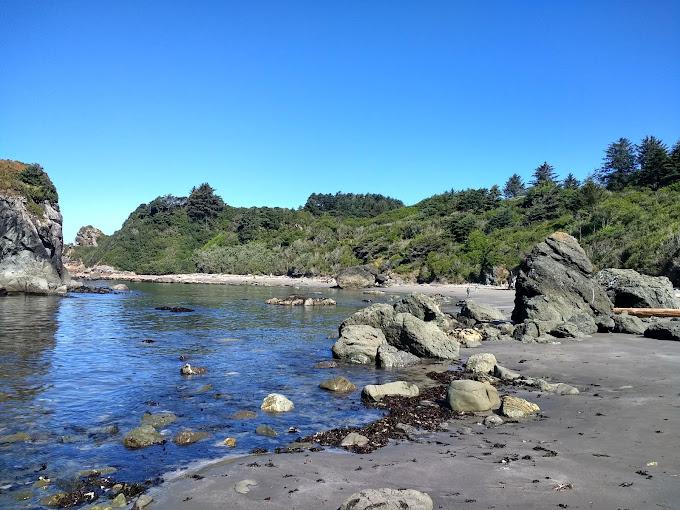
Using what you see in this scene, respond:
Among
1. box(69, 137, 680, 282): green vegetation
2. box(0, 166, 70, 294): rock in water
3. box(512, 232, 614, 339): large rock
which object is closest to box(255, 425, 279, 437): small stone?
Result: box(512, 232, 614, 339): large rock

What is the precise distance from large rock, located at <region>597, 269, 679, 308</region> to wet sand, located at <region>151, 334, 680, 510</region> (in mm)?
16977

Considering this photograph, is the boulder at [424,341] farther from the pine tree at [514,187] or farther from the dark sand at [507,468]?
the pine tree at [514,187]

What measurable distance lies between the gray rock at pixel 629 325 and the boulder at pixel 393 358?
11.1 meters

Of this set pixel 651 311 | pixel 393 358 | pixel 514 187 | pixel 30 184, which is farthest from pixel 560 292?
pixel 514 187

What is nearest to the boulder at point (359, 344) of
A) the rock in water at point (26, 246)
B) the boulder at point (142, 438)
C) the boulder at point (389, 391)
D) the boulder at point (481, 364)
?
the boulder at point (481, 364)

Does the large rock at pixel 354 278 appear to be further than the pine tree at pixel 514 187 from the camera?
No

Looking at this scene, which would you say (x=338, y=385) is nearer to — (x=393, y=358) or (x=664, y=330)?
(x=393, y=358)

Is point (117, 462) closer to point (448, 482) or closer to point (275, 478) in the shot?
point (275, 478)

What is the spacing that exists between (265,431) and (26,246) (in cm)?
5079

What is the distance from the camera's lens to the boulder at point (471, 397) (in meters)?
11.9

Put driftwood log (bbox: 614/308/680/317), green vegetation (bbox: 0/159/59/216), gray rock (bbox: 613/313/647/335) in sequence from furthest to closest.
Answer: green vegetation (bbox: 0/159/59/216), driftwood log (bbox: 614/308/680/317), gray rock (bbox: 613/313/647/335)

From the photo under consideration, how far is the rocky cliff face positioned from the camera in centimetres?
4956

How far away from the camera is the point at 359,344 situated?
19.6 m

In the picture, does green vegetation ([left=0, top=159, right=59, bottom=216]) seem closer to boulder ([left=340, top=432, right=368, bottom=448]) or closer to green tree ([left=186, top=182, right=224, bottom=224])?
boulder ([left=340, top=432, right=368, bottom=448])
